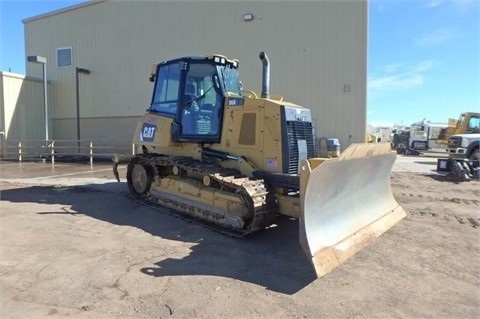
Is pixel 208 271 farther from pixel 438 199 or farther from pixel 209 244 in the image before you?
pixel 438 199

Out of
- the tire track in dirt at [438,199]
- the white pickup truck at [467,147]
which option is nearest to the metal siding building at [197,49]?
the white pickup truck at [467,147]

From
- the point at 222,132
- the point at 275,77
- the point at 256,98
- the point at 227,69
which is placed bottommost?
the point at 222,132

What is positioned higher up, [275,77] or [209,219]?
[275,77]

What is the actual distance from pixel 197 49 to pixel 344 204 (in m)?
14.1

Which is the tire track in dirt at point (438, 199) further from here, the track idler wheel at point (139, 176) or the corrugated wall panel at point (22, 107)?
the corrugated wall panel at point (22, 107)

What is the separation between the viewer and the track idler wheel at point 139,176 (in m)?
8.02

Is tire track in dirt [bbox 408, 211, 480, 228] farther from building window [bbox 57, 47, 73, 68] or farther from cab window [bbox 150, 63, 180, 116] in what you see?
building window [bbox 57, 47, 73, 68]

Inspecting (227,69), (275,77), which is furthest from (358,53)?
(227,69)

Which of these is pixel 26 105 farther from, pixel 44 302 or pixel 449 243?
pixel 449 243

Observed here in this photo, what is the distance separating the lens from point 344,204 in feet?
18.6

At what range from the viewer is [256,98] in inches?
260

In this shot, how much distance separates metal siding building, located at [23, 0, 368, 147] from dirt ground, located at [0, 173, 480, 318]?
30.7ft

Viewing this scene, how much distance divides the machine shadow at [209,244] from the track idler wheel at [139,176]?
0.28m

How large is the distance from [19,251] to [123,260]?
1460 millimetres
